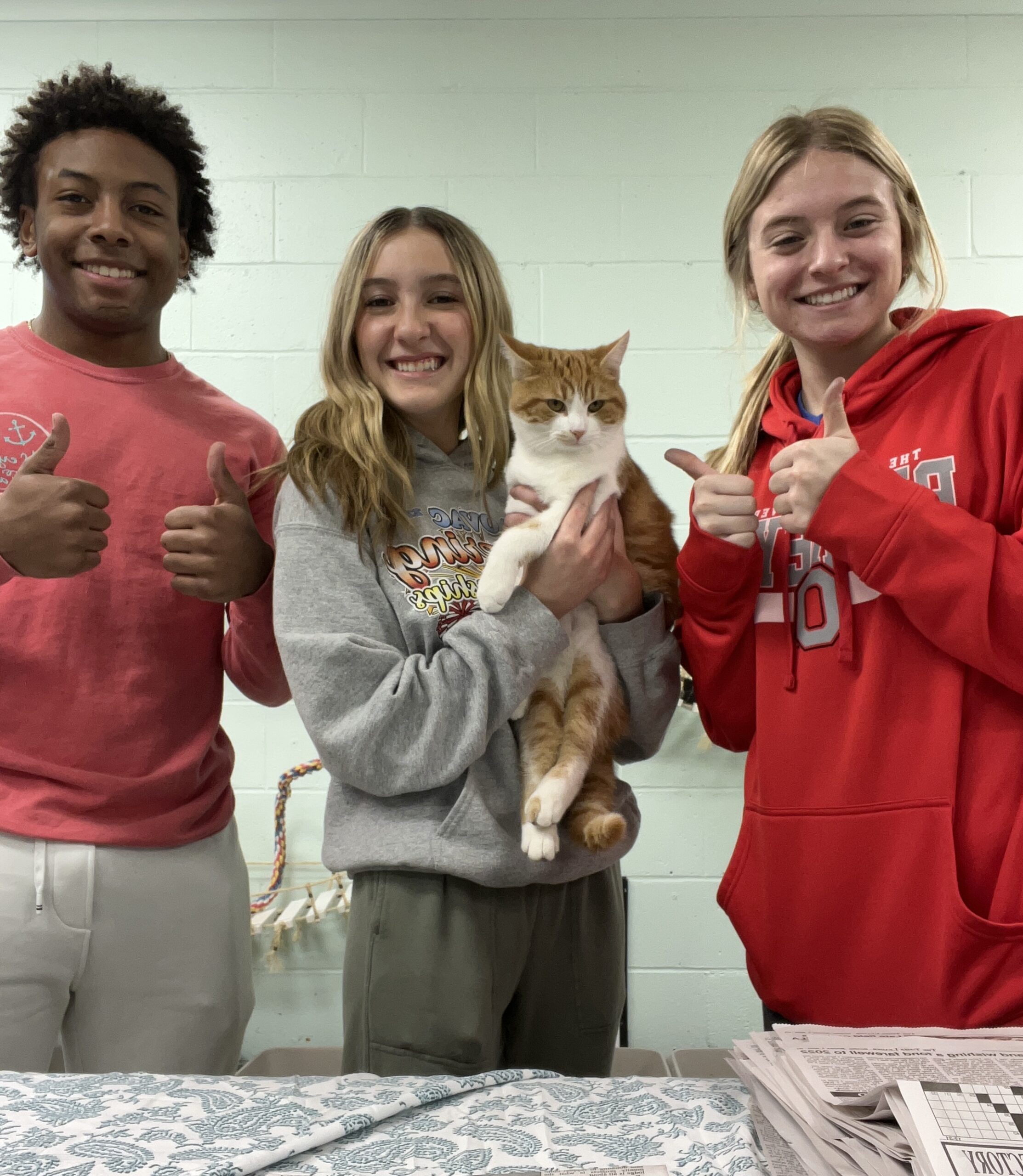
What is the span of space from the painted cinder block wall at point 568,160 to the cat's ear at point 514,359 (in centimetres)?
126

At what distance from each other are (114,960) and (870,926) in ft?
3.60

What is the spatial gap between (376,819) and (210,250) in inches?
49.7

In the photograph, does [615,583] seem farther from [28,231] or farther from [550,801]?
[28,231]

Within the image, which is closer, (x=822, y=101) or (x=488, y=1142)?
(x=488, y=1142)

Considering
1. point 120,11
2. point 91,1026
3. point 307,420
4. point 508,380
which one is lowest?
point 91,1026

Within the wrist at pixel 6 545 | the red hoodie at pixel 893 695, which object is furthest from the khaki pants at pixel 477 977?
the wrist at pixel 6 545

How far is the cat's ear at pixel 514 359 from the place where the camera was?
1.56m

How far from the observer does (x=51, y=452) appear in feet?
4.60

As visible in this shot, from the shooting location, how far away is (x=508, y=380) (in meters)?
1.63

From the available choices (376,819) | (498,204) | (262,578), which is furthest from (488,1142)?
(498,204)

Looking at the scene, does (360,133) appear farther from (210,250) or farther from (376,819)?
(376,819)

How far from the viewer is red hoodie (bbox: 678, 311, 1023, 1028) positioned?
3.66 ft

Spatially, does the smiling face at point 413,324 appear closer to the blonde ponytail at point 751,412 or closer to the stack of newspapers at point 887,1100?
the blonde ponytail at point 751,412

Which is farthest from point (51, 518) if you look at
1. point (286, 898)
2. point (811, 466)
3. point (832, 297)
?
point (286, 898)
